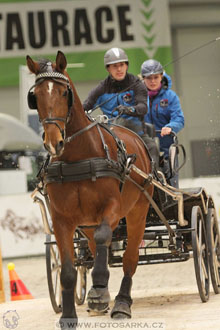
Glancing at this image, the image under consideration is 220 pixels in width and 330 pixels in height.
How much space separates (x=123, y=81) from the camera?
20.2ft

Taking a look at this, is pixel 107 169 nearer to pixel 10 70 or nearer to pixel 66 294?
pixel 66 294

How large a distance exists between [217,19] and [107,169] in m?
13.0

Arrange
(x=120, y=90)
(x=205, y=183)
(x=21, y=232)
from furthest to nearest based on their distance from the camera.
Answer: (x=205, y=183)
(x=21, y=232)
(x=120, y=90)

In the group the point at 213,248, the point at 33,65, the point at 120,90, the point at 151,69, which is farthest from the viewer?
the point at 151,69

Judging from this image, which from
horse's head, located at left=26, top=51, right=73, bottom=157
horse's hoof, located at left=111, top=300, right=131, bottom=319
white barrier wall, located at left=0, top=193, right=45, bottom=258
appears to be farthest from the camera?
white barrier wall, located at left=0, top=193, right=45, bottom=258

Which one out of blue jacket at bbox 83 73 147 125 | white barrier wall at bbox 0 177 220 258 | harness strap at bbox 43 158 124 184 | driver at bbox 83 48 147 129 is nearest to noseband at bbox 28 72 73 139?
harness strap at bbox 43 158 124 184

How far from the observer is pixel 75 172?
4594 mm

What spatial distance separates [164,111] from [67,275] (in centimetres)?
263

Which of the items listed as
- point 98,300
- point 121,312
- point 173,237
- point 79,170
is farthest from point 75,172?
point 173,237

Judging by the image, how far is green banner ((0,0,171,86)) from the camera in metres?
15.0

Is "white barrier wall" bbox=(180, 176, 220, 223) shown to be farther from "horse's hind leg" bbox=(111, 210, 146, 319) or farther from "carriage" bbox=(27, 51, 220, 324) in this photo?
"horse's hind leg" bbox=(111, 210, 146, 319)

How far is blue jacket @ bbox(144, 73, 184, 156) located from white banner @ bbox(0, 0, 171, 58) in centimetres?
833

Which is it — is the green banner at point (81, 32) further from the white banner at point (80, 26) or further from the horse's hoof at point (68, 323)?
the horse's hoof at point (68, 323)

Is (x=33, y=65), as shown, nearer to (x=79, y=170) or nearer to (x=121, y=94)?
(x=79, y=170)
